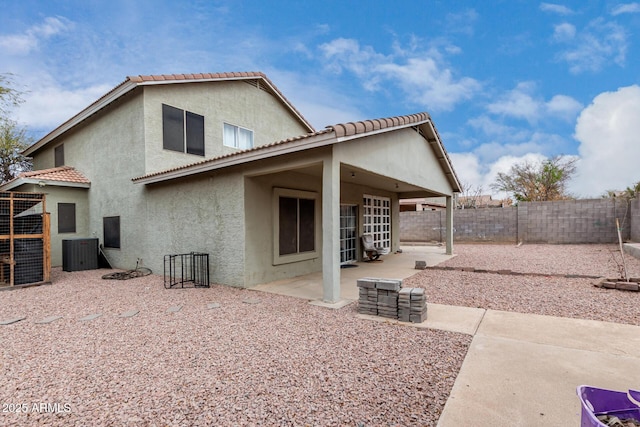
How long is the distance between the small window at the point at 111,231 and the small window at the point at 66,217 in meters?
1.50

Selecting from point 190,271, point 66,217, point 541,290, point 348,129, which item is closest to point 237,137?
point 190,271

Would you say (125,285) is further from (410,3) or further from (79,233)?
(410,3)

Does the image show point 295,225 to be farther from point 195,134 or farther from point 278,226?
point 195,134

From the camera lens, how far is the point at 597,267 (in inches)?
347

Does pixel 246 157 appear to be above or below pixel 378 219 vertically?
above

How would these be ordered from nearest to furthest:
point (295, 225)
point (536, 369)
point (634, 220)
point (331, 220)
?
1. point (536, 369)
2. point (331, 220)
3. point (295, 225)
4. point (634, 220)

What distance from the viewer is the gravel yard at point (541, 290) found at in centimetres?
511

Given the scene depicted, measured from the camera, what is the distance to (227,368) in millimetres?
3262

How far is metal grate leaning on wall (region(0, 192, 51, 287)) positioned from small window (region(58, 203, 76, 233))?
3.60m

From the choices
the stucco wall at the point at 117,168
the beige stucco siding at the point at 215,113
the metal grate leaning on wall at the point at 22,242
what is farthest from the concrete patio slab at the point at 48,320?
the beige stucco siding at the point at 215,113

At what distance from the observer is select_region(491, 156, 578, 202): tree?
24.6m

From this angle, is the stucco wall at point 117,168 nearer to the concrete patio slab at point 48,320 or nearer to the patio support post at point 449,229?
the concrete patio slab at point 48,320

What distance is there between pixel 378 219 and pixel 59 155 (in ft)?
45.8

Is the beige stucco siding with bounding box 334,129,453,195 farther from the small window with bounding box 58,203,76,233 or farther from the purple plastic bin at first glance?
the small window with bounding box 58,203,76,233
